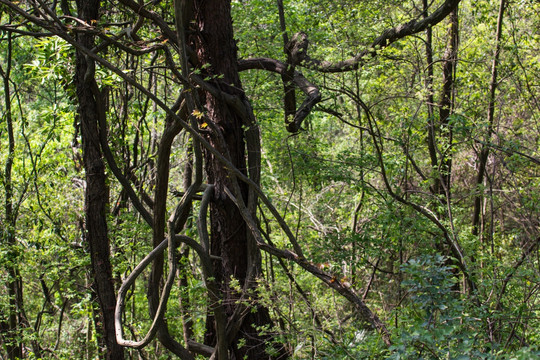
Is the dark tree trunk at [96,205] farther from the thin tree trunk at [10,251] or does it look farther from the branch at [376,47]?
the thin tree trunk at [10,251]

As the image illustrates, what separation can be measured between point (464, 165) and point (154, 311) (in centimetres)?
582

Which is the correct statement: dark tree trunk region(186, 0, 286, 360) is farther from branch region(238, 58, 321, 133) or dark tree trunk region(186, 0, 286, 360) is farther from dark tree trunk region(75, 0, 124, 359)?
dark tree trunk region(75, 0, 124, 359)

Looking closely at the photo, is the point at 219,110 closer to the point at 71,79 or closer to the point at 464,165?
the point at 71,79

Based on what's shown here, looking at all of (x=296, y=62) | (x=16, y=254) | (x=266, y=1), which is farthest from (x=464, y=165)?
(x=16, y=254)

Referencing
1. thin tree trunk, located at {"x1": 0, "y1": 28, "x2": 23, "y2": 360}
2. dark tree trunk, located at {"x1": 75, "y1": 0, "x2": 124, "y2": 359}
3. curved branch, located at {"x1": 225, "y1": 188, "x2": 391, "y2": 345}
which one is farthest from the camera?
thin tree trunk, located at {"x1": 0, "y1": 28, "x2": 23, "y2": 360}

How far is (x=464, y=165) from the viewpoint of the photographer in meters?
7.58

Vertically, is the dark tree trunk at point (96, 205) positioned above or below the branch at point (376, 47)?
below

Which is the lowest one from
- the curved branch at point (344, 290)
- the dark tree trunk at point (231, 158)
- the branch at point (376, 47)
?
the curved branch at point (344, 290)

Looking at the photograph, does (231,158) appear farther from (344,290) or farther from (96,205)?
(344,290)

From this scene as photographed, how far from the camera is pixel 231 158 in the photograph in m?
3.16

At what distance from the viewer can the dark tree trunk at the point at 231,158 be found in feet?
10.2

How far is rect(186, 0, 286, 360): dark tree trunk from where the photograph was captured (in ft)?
10.2

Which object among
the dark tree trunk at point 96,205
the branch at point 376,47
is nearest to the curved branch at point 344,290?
the dark tree trunk at point 96,205

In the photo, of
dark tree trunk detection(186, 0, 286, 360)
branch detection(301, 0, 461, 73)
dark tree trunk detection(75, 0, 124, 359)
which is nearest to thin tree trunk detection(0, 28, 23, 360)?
dark tree trunk detection(75, 0, 124, 359)
